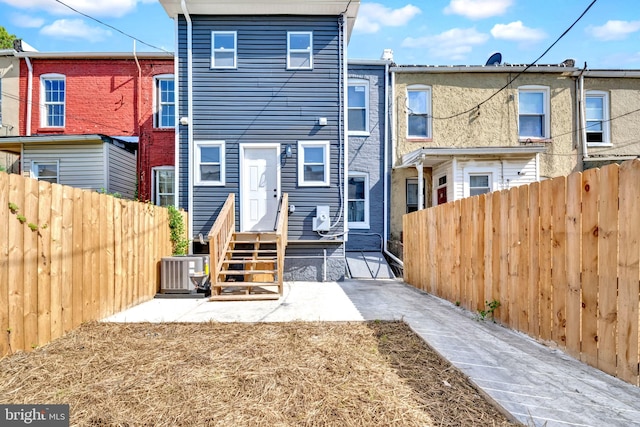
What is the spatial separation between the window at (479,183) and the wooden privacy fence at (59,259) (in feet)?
28.7

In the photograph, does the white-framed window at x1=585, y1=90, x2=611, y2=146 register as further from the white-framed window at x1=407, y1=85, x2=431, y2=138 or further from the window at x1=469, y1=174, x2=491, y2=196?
the white-framed window at x1=407, y1=85, x2=431, y2=138

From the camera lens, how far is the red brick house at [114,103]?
11.9m

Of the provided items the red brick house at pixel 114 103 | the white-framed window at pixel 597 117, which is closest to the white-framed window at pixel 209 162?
the red brick house at pixel 114 103

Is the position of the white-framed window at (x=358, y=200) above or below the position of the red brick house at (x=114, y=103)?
below

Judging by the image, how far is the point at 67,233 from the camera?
4.04m

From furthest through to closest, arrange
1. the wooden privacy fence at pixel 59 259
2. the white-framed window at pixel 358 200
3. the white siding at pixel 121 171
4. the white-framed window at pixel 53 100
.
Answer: the white-framed window at pixel 53 100 → the white-framed window at pixel 358 200 → the white siding at pixel 121 171 → the wooden privacy fence at pixel 59 259

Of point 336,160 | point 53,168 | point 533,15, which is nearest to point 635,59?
point 533,15

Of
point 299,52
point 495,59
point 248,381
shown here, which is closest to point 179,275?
point 248,381

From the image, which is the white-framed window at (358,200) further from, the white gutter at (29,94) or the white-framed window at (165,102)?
the white gutter at (29,94)

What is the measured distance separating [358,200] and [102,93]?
30.3 ft

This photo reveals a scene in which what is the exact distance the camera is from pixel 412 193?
11773mm

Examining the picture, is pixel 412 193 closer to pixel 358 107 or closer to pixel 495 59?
pixel 358 107

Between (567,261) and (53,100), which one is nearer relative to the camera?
(567,261)

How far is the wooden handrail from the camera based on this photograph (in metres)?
6.31
